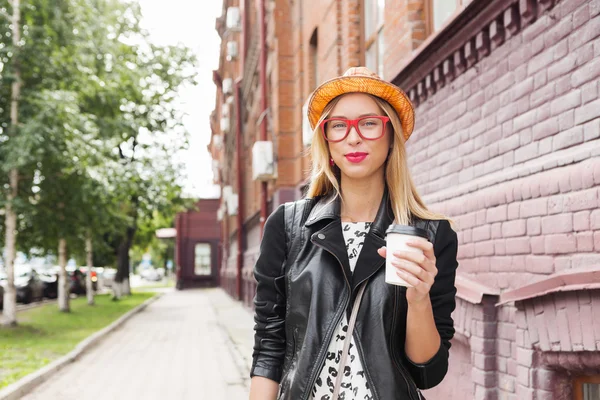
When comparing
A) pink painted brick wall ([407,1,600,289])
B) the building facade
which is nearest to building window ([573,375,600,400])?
pink painted brick wall ([407,1,600,289])

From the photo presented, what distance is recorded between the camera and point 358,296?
2.12 meters

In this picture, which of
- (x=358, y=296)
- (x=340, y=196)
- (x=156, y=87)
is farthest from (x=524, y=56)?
(x=156, y=87)

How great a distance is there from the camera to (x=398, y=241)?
1.85 metres

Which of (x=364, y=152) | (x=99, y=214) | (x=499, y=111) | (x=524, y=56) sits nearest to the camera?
(x=364, y=152)

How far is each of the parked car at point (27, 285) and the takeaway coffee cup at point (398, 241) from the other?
85.1 ft

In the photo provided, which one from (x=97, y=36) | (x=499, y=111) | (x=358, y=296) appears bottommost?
(x=358, y=296)

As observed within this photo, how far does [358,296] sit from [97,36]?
16.6m

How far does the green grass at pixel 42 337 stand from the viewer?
10.1 meters

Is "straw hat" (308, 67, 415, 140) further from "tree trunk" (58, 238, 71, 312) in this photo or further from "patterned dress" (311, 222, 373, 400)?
"tree trunk" (58, 238, 71, 312)

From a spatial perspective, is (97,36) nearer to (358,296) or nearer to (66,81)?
(66,81)

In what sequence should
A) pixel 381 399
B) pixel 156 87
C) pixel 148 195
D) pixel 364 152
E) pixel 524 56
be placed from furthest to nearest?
pixel 156 87, pixel 148 195, pixel 524 56, pixel 364 152, pixel 381 399

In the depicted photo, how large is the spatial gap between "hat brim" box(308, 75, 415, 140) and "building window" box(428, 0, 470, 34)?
147 inches

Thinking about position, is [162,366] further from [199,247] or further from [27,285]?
[199,247]

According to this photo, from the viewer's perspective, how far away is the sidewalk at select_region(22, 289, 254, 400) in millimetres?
8531
